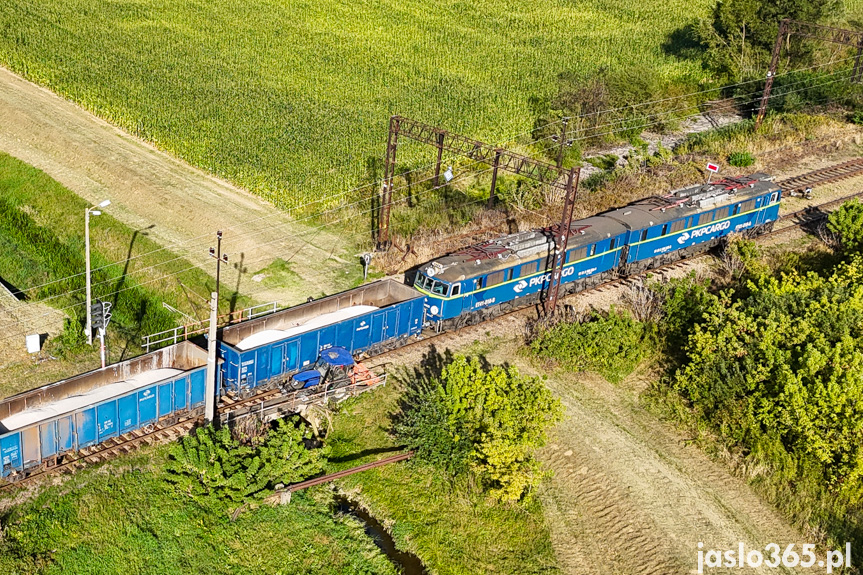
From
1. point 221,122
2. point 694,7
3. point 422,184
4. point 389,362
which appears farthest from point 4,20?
point 694,7

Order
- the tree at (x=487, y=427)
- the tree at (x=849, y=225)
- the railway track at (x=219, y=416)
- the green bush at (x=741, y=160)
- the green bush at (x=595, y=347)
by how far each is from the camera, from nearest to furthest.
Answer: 1. the tree at (x=487, y=427)
2. the railway track at (x=219, y=416)
3. the green bush at (x=595, y=347)
4. the tree at (x=849, y=225)
5. the green bush at (x=741, y=160)

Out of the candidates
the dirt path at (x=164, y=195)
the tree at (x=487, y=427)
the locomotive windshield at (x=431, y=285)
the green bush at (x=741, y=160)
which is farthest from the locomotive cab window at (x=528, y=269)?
the green bush at (x=741, y=160)

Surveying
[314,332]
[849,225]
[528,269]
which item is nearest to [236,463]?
[314,332]

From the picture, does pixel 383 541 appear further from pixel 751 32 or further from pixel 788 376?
pixel 751 32

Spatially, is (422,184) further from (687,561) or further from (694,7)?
(694,7)

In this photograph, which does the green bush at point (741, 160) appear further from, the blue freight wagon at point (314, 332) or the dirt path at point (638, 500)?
the blue freight wagon at point (314, 332)
